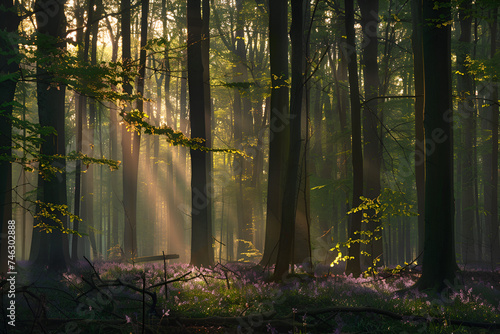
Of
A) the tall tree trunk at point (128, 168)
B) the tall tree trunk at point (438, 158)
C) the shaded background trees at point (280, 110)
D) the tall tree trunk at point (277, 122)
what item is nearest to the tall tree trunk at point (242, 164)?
the shaded background trees at point (280, 110)

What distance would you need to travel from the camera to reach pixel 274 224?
13617 mm

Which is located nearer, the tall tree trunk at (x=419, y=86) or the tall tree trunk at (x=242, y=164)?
the tall tree trunk at (x=419, y=86)

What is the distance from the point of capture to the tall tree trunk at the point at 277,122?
13.0 m

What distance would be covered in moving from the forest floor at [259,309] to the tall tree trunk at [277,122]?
3595mm

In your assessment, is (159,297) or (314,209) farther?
(314,209)

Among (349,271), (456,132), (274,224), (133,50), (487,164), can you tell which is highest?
(133,50)

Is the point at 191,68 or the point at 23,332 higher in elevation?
the point at 191,68

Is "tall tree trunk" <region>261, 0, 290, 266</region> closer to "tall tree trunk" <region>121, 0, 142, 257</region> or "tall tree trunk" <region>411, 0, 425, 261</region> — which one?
"tall tree trunk" <region>411, 0, 425, 261</region>

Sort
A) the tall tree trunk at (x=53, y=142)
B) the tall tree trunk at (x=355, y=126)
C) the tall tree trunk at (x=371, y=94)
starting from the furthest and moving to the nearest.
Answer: the tall tree trunk at (x=371, y=94)
the tall tree trunk at (x=53, y=142)
the tall tree trunk at (x=355, y=126)

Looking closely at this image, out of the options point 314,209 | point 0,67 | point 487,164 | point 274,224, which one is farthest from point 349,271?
point 487,164

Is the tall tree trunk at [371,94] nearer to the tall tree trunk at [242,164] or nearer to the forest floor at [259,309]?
the forest floor at [259,309]

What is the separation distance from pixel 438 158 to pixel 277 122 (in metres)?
5.65

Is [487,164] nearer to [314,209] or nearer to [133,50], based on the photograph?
[314,209]

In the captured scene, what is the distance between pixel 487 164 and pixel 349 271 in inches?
881
